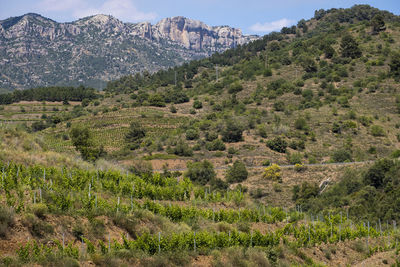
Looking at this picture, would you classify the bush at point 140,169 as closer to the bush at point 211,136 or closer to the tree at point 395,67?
the bush at point 211,136

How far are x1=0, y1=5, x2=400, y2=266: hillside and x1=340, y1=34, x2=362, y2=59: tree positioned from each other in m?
0.35

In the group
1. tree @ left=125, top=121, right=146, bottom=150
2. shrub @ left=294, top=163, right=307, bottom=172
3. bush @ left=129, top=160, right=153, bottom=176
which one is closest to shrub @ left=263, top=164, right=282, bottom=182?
shrub @ left=294, top=163, right=307, bottom=172

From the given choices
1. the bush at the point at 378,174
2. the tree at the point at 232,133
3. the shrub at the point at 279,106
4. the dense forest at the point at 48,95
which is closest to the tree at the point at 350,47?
the shrub at the point at 279,106

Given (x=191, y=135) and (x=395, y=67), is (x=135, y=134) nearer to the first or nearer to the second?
(x=191, y=135)

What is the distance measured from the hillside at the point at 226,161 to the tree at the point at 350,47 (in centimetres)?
35

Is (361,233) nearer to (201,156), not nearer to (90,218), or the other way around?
(90,218)

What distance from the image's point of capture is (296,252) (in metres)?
24.4

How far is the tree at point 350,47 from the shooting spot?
10356cm

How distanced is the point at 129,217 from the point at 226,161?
151 ft

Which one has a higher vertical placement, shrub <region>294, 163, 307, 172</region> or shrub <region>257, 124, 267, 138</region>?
shrub <region>257, 124, 267, 138</region>

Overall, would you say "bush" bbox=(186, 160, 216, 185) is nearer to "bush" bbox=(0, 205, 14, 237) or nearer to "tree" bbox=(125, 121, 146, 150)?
"tree" bbox=(125, 121, 146, 150)

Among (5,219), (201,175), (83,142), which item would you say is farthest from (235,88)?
(5,219)

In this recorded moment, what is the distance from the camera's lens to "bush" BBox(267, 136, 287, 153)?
69.1 metres

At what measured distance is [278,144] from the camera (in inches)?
2726
